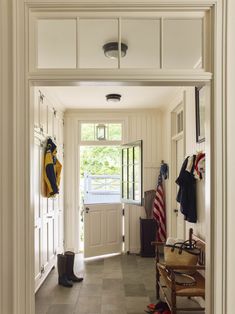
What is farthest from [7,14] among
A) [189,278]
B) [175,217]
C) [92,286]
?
[175,217]

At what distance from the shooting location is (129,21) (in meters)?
1.86

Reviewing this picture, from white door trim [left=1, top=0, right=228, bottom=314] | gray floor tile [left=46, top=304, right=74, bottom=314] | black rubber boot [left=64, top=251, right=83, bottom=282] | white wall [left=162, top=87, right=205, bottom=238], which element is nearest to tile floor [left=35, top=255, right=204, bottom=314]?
gray floor tile [left=46, top=304, right=74, bottom=314]

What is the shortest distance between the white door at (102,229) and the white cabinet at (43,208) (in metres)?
0.57

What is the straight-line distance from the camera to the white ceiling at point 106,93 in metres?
4.53

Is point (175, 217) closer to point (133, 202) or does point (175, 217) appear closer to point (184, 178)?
point (133, 202)

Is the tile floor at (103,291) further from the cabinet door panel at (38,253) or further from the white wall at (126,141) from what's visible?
the white wall at (126,141)

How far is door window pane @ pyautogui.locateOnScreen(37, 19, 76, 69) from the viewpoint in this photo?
6.15 ft

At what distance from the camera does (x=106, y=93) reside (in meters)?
4.81

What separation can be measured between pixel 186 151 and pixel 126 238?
8.59ft

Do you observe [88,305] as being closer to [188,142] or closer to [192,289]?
[192,289]

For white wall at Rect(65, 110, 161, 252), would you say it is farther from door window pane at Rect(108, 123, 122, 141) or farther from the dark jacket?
the dark jacket

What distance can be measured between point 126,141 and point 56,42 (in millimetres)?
4134

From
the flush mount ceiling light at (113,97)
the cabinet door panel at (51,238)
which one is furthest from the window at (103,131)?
the cabinet door panel at (51,238)

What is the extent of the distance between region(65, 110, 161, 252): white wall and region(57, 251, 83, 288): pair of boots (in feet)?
5.05
